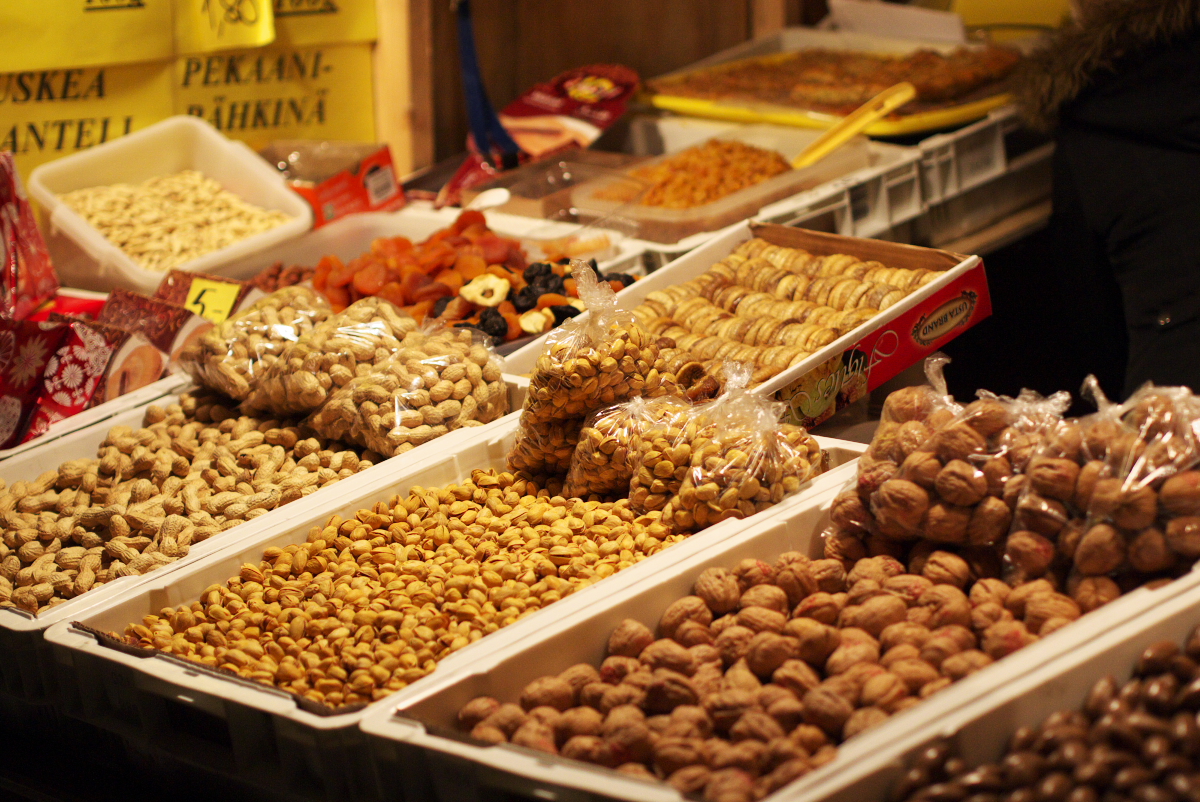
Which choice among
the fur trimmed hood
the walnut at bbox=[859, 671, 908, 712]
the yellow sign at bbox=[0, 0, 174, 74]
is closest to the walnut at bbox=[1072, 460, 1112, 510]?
the walnut at bbox=[859, 671, 908, 712]

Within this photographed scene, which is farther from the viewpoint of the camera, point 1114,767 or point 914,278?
point 914,278

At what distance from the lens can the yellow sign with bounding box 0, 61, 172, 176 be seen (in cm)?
302

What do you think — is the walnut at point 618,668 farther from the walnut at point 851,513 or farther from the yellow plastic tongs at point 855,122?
the yellow plastic tongs at point 855,122

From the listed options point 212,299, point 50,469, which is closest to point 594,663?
point 50,469

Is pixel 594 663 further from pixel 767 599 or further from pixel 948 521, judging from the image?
pixel 948 521

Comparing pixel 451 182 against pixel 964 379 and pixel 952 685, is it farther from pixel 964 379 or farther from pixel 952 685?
pixel 952 685

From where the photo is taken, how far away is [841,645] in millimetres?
1283

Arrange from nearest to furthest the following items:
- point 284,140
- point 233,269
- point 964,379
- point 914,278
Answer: point 914,278, point 233,269, point 964,379, point 284,140

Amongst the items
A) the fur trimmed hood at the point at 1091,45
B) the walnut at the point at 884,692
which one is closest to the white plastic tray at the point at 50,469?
the walnut at the point at 884,692

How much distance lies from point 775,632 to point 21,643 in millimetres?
1021

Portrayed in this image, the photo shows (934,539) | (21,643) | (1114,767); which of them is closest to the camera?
(1114,767)

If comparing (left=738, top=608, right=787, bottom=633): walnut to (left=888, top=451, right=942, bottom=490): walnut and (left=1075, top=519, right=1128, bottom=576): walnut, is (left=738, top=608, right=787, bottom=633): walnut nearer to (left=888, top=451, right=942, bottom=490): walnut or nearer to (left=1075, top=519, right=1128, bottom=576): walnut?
(left=888, top=451, right=942, bottom=490): walnut

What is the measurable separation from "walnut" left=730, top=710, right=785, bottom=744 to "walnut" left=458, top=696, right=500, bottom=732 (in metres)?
0.28

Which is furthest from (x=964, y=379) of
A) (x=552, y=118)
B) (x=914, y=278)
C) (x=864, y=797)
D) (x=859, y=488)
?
(x=864, y=797)
